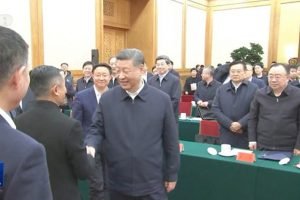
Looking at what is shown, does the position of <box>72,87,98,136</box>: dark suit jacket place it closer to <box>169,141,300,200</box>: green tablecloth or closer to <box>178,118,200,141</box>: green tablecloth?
<box>169,141,300,200</box>: green tablecloth

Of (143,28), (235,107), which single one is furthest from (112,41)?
(235,107)

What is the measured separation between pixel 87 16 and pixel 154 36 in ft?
9.33

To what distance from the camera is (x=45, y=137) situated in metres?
1.51

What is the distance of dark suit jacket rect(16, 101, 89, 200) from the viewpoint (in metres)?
1.51

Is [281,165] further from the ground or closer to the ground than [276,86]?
closer to the ground

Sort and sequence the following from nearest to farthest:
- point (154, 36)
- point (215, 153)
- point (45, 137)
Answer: point (45, 137) → point (215, 153) → point (154, 36)

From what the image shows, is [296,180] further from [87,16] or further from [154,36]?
[154,36]

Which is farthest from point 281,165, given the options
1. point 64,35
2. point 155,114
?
point 64,35

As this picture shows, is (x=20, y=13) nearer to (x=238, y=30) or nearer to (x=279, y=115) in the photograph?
(x=279, y=115)

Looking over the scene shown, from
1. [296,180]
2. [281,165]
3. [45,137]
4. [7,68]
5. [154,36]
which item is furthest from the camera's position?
[154,36]

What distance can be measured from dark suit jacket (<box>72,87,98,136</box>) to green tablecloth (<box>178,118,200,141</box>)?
1962mm

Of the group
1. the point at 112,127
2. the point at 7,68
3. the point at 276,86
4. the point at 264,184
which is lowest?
the point at 264,184

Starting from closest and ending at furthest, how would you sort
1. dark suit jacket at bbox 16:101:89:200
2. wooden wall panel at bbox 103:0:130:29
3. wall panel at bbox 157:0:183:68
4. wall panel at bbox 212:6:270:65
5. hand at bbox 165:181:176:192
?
dark suit jacket at bbox 16:101:89:200 → hand at bbox 165:181:176:192 → wooden wall panel at bbox 103:0:130:29 → wall panel at bbox 157:0:183:68 → wall panel at bbox 212:6:270:65

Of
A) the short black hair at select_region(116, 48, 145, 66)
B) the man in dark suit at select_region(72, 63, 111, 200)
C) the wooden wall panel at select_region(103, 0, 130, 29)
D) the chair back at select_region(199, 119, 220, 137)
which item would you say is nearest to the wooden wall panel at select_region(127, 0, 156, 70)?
the wooden wall panel at select_region(103, 0, 130, 29)
